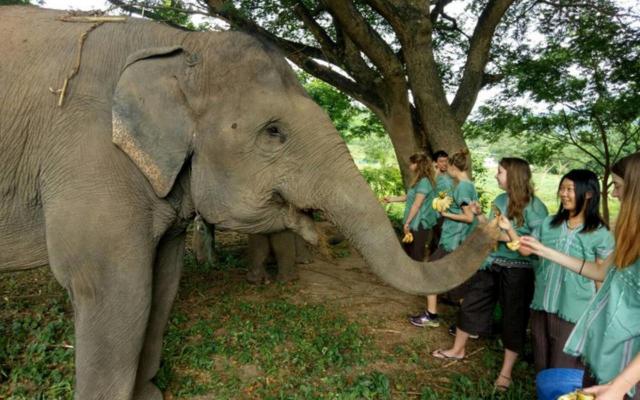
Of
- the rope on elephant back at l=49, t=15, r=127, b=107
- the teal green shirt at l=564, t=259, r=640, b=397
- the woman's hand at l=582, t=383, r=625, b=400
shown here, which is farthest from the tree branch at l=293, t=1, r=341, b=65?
the woman's hand at l=582, t=383, r=625, b=400

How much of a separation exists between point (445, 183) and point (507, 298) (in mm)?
1751

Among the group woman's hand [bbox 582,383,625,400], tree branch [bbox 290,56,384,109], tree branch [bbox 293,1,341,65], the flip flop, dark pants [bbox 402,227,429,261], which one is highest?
tree branch [bbox 293,1,341,65]

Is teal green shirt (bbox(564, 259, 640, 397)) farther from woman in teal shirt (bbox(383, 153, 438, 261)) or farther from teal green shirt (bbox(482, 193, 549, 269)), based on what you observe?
woman in teal shirt (bbox(383, 153, 438, 261))

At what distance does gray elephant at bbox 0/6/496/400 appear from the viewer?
2.13m

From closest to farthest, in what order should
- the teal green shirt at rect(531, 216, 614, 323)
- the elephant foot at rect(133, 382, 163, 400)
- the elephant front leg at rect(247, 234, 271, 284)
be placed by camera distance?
the teal green shirt at rect(531, 216, 614, 323), the elephant foot at rect(133, 382, 163, 400), the elephant front leg at rect(247, 234, 271, 284)

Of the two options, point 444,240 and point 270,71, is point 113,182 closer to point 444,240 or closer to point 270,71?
point 270,71

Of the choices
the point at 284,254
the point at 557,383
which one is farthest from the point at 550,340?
the point at 284,254

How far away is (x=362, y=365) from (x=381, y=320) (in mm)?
1150

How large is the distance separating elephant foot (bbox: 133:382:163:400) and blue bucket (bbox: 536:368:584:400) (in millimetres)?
2314

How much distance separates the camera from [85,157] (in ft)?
7.17

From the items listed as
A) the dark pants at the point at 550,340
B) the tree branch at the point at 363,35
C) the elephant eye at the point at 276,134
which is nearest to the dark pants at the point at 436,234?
the tree branch at the point at 363,35

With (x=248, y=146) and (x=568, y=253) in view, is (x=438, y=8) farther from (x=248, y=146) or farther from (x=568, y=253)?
(x=248, y=146)

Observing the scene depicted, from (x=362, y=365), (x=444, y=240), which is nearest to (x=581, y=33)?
A: (x=444, y=240)

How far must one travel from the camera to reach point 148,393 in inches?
122
